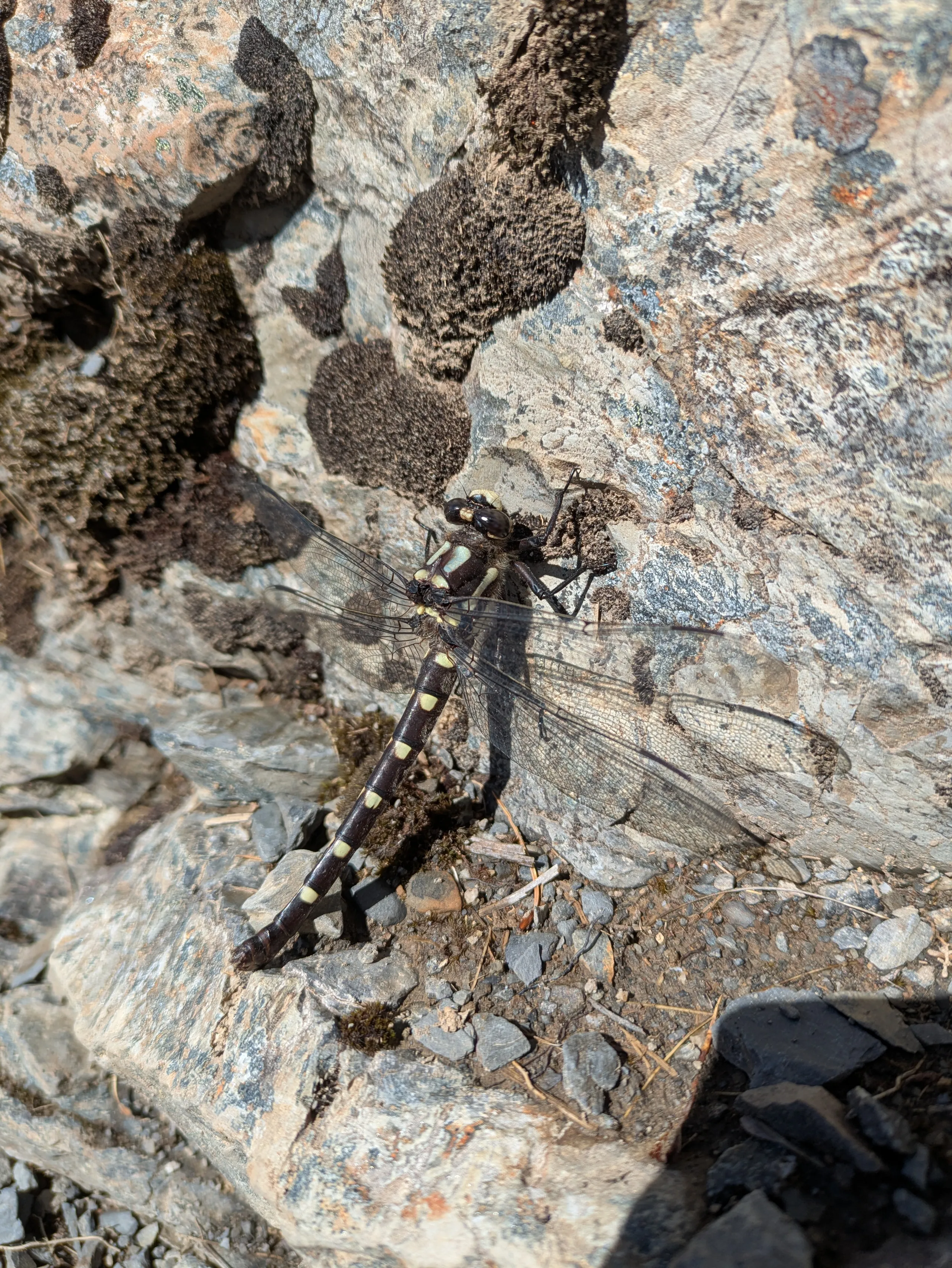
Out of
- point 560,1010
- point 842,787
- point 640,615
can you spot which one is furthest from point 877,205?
point 560,1010

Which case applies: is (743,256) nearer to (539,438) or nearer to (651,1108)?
(539,438)

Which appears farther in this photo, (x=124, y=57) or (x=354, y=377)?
(x=354, y=377)

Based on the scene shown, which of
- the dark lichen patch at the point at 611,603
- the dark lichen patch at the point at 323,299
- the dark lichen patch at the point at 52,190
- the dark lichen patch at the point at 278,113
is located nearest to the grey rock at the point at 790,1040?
the dark lichen patch at the point at 611,603

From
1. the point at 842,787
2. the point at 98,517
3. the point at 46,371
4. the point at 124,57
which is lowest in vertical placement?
the point at 98,517

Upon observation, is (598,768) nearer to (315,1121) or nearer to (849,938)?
(849,938)

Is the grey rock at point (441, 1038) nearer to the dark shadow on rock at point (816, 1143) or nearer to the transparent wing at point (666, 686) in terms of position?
the dark shadow on rock at point (816, 1143)

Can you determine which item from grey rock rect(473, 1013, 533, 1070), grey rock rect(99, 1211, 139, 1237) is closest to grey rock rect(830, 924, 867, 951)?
grey rock rect(473, 1013, 533, 1070)

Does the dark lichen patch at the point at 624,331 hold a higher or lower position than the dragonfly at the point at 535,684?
higher
